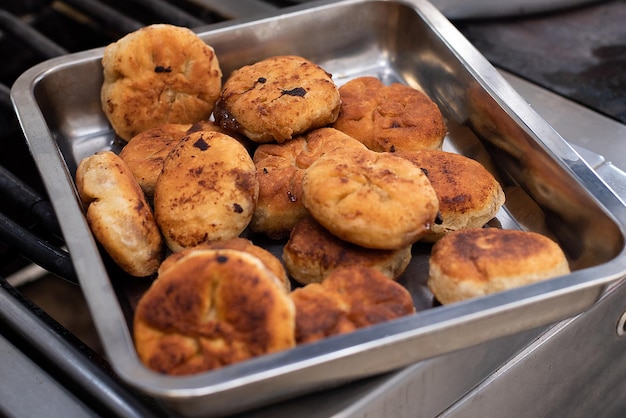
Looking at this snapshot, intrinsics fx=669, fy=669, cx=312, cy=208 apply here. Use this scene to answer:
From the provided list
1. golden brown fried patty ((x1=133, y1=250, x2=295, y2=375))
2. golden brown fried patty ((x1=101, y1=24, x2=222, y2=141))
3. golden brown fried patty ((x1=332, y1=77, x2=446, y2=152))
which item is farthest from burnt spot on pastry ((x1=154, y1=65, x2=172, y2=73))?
golden brown fried patty ((x1=133, y1=250, x2=295, y2=375))

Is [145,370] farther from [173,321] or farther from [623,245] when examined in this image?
[623,245]

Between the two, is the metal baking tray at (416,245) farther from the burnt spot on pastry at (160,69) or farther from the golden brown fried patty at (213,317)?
the burnt spot on pastry at (160,69)

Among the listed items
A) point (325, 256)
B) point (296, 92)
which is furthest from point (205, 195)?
point (296, 92)

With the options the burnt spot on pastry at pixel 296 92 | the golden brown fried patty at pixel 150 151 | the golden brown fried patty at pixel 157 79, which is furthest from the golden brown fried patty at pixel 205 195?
the golden brown fried patty at pixel 157 79

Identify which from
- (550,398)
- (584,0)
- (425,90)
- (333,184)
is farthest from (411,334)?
(584,0)

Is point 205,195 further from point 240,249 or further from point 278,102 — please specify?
point 278,102
